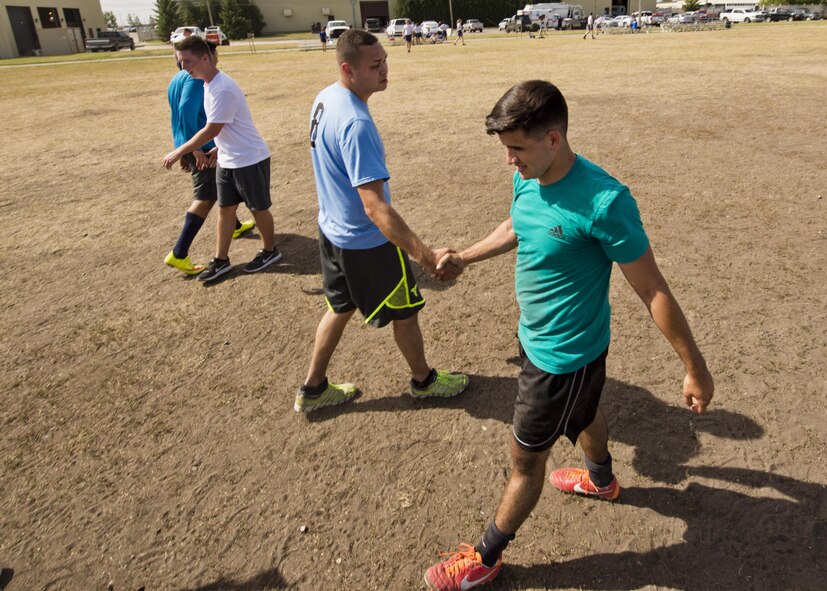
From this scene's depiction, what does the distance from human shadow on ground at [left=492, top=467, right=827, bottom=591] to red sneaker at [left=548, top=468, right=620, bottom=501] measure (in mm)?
106

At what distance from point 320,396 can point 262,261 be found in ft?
8.19

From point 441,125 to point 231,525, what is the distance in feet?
32.6

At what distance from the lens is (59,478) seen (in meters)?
3.24

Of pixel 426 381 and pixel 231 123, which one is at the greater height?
pixel 231 123

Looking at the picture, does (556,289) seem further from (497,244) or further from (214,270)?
(214,270)

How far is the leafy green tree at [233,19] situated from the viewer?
67000 millimetres

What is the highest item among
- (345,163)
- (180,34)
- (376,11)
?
(376,11)

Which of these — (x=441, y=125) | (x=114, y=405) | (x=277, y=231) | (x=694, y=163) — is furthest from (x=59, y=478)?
(x=441, y=125)

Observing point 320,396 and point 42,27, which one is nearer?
point 320,396

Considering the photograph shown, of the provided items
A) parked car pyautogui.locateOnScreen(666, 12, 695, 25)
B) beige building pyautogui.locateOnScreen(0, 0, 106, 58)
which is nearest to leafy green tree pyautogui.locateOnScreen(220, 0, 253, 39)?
beige building pyautogui.locateOnScreen(0, 0, 106, 58)

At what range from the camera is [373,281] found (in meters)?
3.21

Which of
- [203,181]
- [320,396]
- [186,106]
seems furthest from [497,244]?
[186,106]

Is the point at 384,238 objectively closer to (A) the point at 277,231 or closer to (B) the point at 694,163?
(A) the point at 277,231

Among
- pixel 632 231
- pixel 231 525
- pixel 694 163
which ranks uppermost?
pixel 632 231
